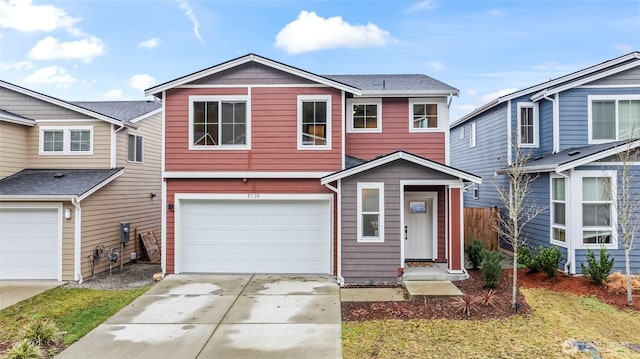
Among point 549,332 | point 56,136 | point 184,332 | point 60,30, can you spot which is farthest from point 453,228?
point 60,30

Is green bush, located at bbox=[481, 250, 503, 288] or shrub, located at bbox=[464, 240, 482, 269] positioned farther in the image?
shrub, located at bbox=[464, 240, 482, 269]

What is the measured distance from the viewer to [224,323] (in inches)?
271

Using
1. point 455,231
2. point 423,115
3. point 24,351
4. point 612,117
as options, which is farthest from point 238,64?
point 612,117

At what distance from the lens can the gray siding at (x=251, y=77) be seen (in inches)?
418

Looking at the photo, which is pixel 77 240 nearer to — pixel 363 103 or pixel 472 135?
pixel 363 103

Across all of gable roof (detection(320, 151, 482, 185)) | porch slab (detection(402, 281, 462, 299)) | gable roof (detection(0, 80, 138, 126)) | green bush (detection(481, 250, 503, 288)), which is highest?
gable roof (detection(0, 80, 138, 126))

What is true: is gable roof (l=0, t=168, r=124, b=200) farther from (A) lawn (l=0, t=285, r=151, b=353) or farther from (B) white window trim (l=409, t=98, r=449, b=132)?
(B) white window trim (l=409, t=98, r=449, b=132)

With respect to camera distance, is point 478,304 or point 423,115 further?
point 423,115

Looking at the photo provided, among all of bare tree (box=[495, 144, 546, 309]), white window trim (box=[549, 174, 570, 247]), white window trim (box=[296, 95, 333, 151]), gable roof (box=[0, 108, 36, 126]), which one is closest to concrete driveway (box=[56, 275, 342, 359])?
white window trim (box=[296, 95, 333, 151])

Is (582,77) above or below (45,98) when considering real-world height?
above

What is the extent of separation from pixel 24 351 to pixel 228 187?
5988 mm

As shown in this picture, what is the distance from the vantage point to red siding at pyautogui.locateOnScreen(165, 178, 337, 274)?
1060cm

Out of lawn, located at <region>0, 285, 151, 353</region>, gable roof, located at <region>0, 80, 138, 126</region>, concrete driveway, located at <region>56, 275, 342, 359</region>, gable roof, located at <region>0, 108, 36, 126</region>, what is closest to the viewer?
concrete driveway, located at <region>56, 275, 342, 359</region>

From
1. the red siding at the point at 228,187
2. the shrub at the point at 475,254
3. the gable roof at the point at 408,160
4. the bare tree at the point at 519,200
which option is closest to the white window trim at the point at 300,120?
the red siding at the point at 228,187
